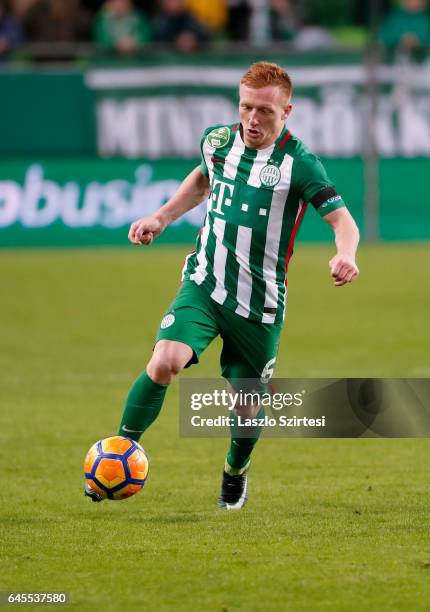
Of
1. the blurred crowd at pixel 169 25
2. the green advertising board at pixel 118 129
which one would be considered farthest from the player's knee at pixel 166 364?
the blurred crowd at pixel 169 25

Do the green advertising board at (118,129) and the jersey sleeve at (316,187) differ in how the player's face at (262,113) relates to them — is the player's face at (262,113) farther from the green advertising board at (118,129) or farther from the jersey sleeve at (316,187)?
the green advertising board at (118,129)

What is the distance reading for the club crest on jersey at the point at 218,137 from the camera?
618cm

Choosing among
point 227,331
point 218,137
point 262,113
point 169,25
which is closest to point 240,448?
point 227,331

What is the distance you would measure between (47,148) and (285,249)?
11.9 m

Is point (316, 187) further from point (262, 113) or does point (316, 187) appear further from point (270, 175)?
point (262, 113)

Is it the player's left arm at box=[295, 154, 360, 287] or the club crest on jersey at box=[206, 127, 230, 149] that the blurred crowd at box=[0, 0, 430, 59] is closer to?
the club crest on jersey at box=[206, 127, 230, 149]

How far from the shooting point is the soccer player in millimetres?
5828

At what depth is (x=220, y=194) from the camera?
6.10 metres

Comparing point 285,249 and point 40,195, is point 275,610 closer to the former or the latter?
point 285,249

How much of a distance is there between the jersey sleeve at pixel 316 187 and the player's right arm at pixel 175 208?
60 centimetres

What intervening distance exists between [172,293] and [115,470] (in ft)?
28.6

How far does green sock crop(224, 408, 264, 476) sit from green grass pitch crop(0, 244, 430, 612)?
18 cm

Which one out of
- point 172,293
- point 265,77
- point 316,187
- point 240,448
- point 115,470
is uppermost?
point 265,77

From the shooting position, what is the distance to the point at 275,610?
4.39m
